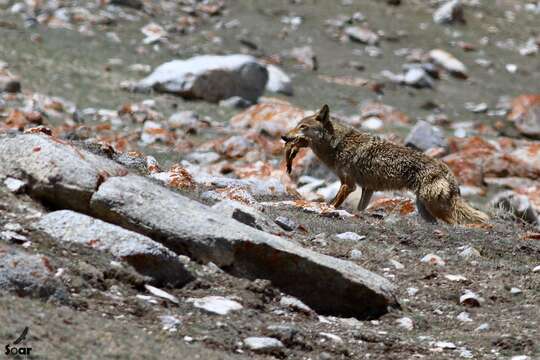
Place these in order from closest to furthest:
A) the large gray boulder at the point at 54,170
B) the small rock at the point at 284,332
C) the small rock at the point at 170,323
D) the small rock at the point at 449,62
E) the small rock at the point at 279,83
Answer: the small rock at the point at 170,323
the small rock at the point at 284,332
the large gray boulder at the point at 54,170
the small rock at the point at 279,83
the small rock at the point at 449,62

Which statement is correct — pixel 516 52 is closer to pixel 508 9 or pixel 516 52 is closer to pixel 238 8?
pixel 508 9

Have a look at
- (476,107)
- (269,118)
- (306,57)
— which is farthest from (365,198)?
(306,57)

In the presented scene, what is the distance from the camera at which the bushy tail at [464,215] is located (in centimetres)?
1029

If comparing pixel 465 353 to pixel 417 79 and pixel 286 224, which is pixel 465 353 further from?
pixel 417 79

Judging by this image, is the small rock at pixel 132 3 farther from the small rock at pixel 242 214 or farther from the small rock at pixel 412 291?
the small rock at pixel 412 291

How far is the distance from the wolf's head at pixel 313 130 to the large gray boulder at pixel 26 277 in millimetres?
5785

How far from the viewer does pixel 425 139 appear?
1886cm

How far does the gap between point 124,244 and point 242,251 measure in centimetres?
80

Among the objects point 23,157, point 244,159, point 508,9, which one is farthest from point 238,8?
point 23,157

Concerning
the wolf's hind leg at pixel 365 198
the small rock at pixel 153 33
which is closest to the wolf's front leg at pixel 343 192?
the wolf's hind leg at pixel 365 198

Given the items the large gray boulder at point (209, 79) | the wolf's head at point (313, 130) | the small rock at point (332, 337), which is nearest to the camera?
the small rock at point (332, 337)

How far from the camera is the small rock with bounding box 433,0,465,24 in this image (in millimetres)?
31469

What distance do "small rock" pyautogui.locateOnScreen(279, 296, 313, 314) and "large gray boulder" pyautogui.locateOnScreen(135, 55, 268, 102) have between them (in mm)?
14221

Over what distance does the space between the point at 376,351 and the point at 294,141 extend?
5.54m
